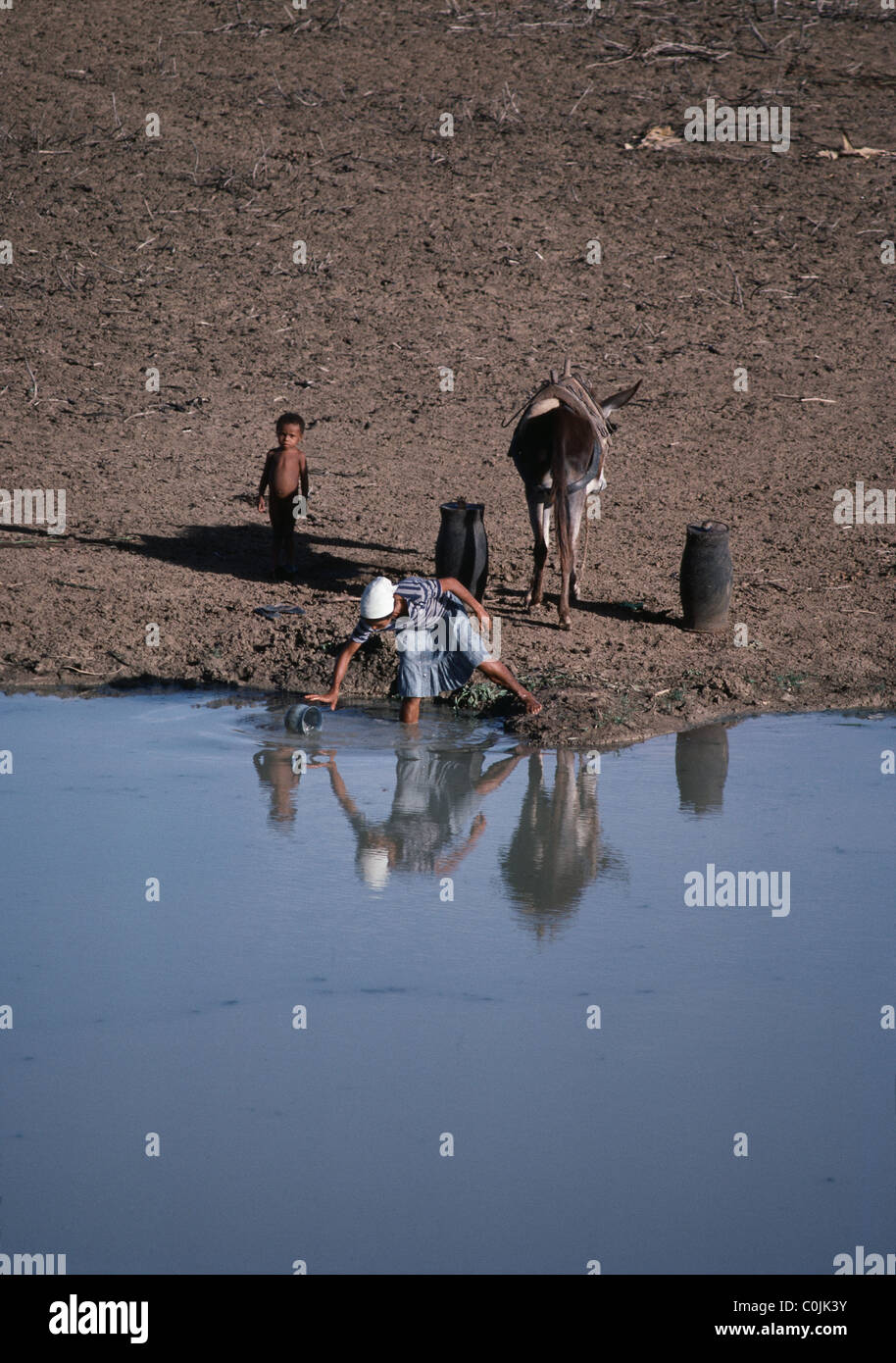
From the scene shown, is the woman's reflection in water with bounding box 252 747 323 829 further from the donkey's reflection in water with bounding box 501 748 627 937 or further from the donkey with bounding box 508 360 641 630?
the donkey with bounding box 508 360 641 630

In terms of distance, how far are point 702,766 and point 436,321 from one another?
815 cm

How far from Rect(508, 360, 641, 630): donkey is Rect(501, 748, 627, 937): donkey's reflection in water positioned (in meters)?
2.06

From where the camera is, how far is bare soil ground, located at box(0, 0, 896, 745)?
33.3 ft

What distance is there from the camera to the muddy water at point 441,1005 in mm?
4500

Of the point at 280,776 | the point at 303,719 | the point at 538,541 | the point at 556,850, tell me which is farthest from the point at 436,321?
the point at 556,850

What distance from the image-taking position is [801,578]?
1108 cm

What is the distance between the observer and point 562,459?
32.1 feet

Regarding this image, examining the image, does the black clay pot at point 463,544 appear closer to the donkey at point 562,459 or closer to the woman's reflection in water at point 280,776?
Result: the donkey at point 562,459

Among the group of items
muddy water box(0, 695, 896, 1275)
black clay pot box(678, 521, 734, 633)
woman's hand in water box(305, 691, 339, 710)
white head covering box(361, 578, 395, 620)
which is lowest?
muddy water box(0, 695, 896, 1275)

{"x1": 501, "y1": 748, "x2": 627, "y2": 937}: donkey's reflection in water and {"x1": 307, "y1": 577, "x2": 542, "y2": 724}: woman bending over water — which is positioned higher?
{"x1": 307, "y1": 577, "x2": 542, "y2": 724}: woman bending over water

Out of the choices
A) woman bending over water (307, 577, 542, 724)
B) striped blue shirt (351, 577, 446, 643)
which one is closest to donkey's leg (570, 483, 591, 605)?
woman bending over water (307, 577, 542, 724)

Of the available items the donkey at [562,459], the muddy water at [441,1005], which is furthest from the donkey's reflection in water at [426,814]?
the donkey at [562,459]

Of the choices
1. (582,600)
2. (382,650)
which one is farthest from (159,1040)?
(582,600)

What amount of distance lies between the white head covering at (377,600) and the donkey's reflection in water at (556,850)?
43.8 inches
